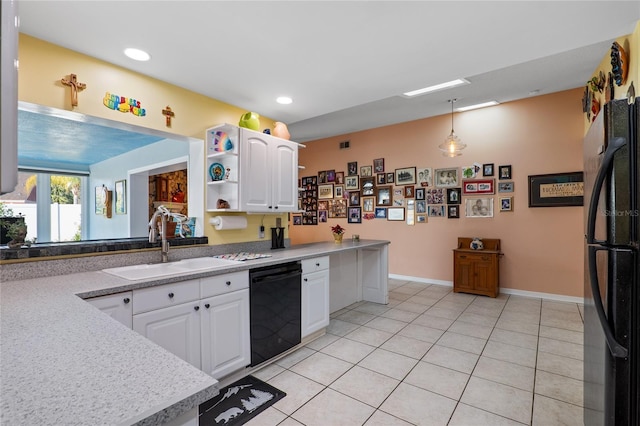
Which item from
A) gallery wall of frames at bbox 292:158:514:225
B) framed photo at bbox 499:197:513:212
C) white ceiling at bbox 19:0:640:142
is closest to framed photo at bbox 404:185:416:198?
gallery wall of frames at bbox 292:158:514:225

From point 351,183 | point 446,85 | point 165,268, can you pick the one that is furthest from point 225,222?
point 351,183

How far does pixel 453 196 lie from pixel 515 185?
88cm

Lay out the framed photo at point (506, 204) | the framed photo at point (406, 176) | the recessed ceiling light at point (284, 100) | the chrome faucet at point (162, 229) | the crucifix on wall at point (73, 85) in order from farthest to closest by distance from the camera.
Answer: the framed photo at point (406, 176)
the framed photo at point (506, 204)
the recessed ceiling light at point (284, 100)
the chrome faucet at point (162, 229)
the crucifix on wall at point (73, 85)

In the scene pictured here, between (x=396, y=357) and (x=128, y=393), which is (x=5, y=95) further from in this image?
(x=396, y=357)

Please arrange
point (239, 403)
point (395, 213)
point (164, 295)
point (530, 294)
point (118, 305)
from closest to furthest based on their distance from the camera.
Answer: point (118, 305)
point (164, 295)
point (239, 403)
point (530, 294)
point (395, 213)

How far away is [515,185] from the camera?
450 cm

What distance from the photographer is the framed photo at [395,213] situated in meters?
5.59

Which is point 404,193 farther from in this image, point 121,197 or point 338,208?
point 121,197

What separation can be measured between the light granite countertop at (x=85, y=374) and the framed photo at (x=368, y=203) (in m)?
5.18

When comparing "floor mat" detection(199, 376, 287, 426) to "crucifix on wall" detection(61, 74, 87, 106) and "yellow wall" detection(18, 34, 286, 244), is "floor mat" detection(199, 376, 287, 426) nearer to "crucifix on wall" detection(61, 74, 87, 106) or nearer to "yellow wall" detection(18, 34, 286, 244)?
"yellow wall" detection(18, 34, 286, 244)

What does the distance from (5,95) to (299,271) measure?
2542mm

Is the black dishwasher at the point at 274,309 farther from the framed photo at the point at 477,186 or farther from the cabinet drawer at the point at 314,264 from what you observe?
the framed photo at the point at 477,186

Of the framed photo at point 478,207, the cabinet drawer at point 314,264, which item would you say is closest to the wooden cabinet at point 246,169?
the cabinet drawer at point 314,264

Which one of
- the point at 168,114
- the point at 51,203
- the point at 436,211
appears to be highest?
the point at 168,114
